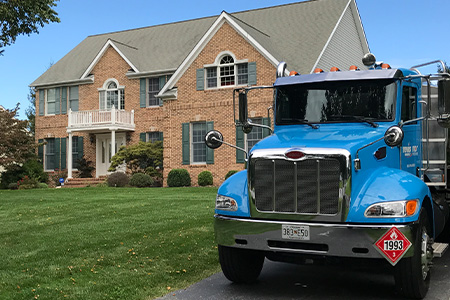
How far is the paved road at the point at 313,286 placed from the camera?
5.90 meters

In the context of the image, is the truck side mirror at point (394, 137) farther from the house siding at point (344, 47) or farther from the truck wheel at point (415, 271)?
the house siding at point (344, 47)

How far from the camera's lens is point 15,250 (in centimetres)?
869

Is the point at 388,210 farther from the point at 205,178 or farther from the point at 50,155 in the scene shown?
the point at 50,155

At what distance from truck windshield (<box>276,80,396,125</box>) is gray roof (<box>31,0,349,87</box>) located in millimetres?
17040

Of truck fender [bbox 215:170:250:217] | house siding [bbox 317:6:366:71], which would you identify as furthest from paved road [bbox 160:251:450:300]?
house siding [bbox 317:6:366:71]

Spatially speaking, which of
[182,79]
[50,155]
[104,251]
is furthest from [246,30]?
[104,251]

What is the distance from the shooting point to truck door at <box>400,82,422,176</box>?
261 inches

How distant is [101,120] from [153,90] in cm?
335

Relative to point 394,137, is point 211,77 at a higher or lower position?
higher

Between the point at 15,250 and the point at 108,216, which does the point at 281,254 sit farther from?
the point at 108,216

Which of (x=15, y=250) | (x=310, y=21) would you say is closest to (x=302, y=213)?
(x=15, y=250)

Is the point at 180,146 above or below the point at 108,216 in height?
above

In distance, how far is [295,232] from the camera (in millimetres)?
5461

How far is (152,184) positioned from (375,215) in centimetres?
2202
